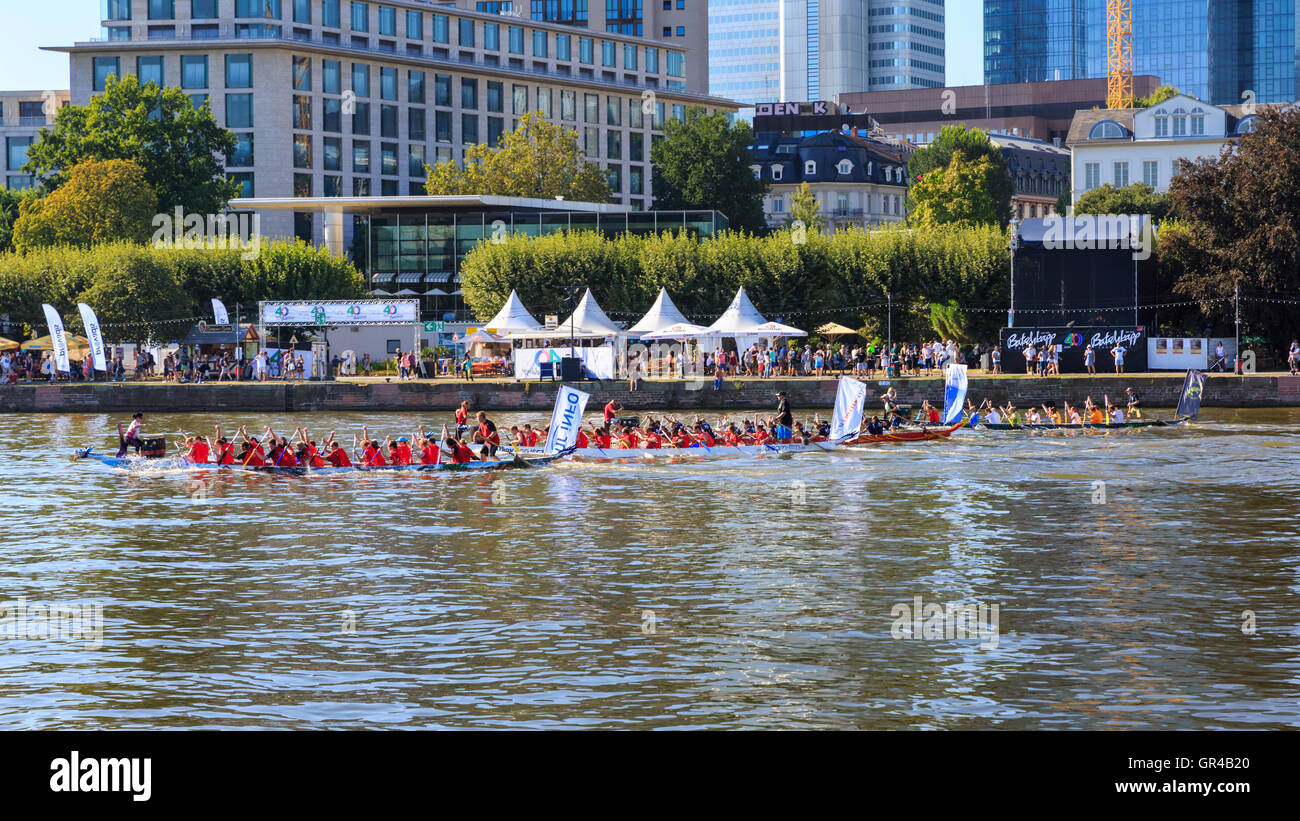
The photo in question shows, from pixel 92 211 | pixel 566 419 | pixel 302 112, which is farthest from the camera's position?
pixel 302 112

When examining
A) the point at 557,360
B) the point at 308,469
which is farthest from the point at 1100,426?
the point at 308,469

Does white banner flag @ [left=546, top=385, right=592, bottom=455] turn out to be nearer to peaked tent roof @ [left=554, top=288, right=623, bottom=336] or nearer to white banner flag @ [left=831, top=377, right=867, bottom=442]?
white banner flag @ [left=831, top=377, right=867, bottom=442]

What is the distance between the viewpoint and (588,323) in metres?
75.5

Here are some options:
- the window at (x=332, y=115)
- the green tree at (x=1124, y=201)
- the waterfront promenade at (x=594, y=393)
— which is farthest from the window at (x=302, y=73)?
the green tree at (x=1124, y=201)

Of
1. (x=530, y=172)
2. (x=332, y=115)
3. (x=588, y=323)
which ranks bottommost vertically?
(x=588, y=323)

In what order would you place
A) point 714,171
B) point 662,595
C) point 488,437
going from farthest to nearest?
point 714,171 → point 488,437 → point 662,595

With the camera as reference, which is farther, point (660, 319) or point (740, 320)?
point (660, 319)

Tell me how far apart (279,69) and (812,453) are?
337 ft

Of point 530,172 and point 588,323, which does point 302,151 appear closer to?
point 530,172

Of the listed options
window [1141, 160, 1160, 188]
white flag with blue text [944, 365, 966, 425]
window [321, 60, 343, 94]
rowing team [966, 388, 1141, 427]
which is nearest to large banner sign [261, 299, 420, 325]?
rowing team [966, 388, 1141, 427]

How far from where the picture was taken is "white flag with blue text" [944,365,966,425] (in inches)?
2103

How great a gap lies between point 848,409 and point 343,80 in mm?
106284

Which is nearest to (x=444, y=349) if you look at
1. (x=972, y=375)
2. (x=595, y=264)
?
(x=595, y=264)

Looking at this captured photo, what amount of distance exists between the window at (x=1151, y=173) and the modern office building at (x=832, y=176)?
2270 inches
